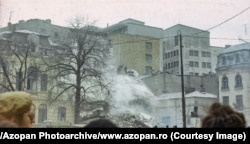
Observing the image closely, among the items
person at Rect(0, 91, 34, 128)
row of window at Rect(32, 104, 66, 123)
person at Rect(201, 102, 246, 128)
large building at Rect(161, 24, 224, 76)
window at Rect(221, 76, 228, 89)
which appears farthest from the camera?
large building at Rect(161, 24, 224, 76)

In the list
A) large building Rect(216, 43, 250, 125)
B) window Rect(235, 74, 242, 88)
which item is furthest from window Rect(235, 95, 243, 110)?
window Rect(235, 74, 242, 88)

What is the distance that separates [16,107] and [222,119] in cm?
56

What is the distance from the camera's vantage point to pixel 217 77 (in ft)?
10.4

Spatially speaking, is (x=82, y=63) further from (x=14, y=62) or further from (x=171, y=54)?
(x=171, y=54)

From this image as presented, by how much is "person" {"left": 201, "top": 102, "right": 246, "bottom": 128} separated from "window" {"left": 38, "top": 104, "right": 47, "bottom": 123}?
2263 mm

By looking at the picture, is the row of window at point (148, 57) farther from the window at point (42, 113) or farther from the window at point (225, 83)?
the window at point (42, 113)

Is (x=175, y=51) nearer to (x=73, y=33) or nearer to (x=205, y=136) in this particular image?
(x=73, y=33)

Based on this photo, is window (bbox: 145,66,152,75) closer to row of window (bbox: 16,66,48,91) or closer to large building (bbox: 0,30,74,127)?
large building (bbox: 0,30,74,127)

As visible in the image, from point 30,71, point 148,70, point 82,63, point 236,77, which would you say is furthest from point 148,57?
point 30,71

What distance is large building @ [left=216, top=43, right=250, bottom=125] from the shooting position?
275 cm

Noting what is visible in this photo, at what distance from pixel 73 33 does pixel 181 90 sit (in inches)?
53.7

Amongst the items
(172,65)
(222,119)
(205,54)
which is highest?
(205,54)

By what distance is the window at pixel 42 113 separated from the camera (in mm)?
3001

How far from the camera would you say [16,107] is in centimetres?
104
